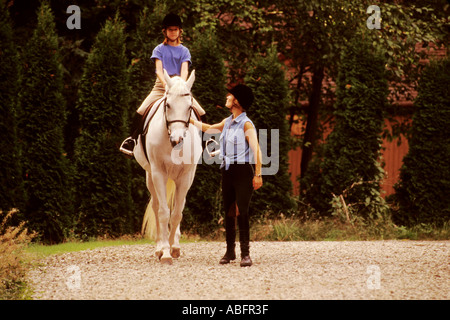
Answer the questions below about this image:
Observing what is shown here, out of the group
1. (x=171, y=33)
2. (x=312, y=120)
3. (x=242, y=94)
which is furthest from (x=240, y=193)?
(x=312, y=120)

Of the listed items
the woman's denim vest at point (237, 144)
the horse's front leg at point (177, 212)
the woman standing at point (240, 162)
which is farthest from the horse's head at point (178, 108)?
the horse's front leg at point (177, 212)

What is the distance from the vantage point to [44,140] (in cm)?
1217

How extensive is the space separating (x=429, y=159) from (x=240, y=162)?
6.69 metres

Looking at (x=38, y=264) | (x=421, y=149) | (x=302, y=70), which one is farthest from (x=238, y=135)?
(x=302, y=70)

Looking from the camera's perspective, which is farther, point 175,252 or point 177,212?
point 175,252

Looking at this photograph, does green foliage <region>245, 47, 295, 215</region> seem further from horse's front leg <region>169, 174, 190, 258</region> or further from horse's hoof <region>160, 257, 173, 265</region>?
horse's hoof <region>160, 257, 173, 265</region>

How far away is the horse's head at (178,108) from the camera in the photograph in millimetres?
7449

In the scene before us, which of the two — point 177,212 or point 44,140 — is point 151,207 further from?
point 44,140

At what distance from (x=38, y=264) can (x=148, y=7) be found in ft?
27.0

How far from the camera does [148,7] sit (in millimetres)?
14773

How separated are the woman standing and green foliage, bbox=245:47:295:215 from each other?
4.94m

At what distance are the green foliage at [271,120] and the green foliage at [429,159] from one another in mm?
2596

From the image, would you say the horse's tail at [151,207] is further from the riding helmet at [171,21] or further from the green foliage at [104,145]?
the green foliage at [104,145]

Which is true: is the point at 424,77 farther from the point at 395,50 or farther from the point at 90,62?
the point at 90,62
